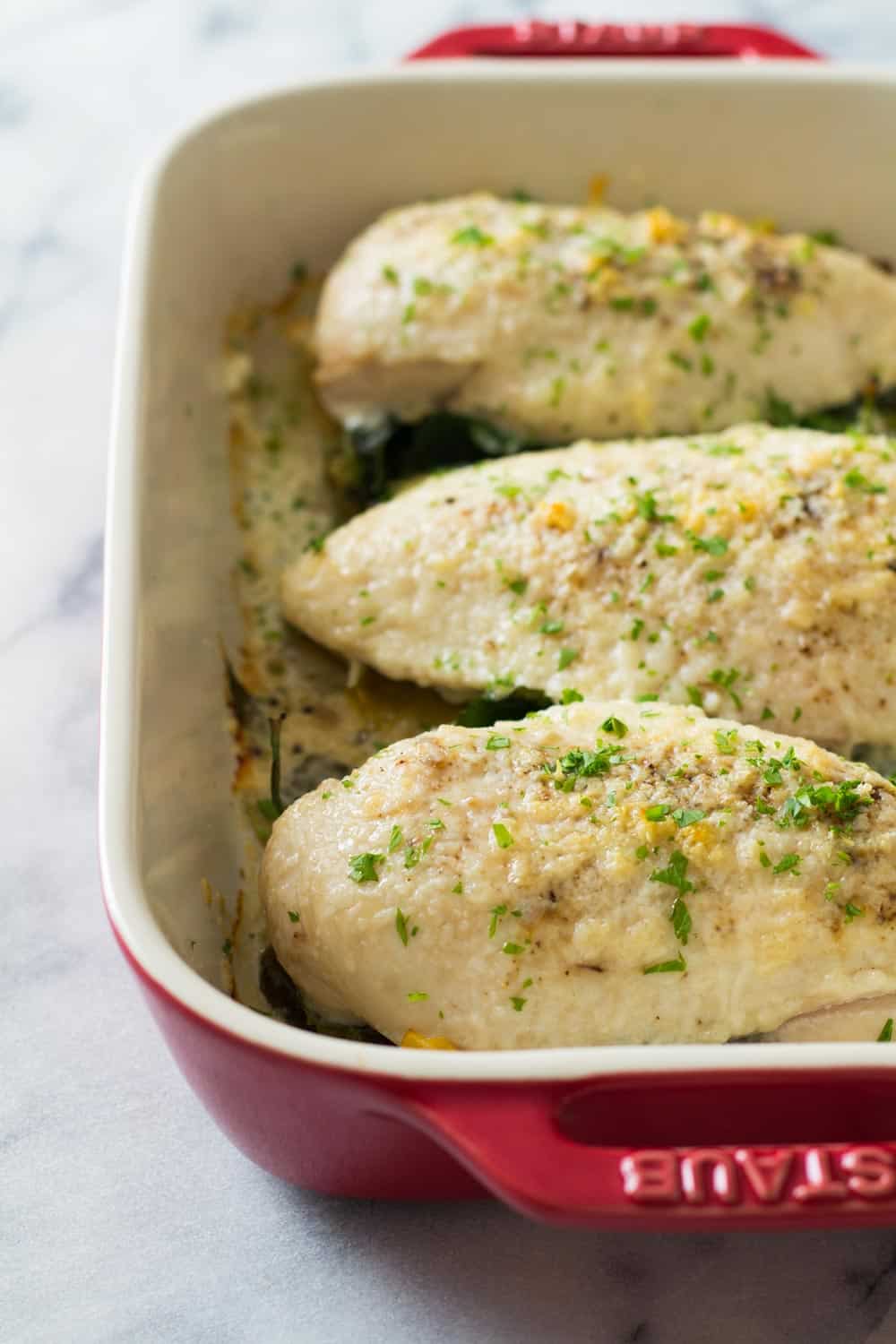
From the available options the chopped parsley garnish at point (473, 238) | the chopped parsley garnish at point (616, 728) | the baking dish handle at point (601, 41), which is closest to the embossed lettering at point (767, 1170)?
the chopped parsley garnish at point (616, 728)

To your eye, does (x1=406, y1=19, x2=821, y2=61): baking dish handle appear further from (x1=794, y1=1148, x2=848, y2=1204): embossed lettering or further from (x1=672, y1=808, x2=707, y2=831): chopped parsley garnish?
(x1=794, y1=1148, x2=848, y2=1204): embossed lettering

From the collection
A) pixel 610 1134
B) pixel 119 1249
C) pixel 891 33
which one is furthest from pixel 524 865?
pixel 891 33

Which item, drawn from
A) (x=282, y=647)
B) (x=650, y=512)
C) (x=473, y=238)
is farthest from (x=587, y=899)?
(x=473, y=238)

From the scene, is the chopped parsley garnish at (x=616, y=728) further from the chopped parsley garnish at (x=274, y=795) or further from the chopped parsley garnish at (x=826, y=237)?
the chopped parsley garnish at (x=826, y=237)

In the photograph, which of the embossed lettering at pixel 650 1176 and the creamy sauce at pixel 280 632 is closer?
the embossed lettering at pixel 650 1176

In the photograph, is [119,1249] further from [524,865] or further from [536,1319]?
[524,865]

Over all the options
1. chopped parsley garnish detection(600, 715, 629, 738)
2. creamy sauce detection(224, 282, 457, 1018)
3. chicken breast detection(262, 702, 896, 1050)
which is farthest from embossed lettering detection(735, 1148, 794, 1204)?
creamy sauce detection(224, 282, 457, 1018)
